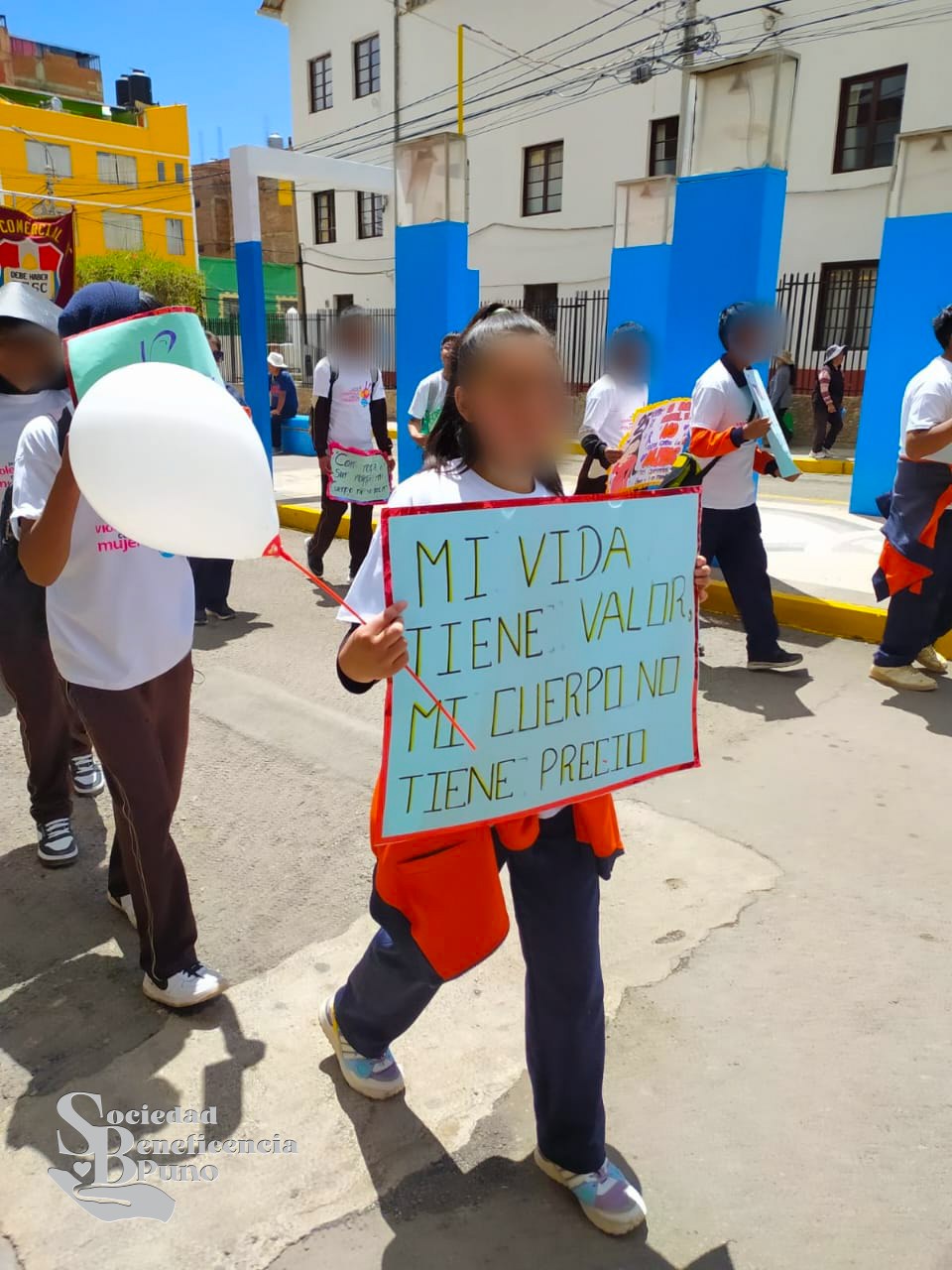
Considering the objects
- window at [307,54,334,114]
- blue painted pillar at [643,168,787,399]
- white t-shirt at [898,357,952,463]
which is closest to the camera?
white t-shirt at [898,357,952,463]

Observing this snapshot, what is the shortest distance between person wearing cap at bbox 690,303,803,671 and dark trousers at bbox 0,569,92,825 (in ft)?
10.2

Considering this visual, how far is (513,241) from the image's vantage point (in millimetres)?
23094

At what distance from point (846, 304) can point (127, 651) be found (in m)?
18.3

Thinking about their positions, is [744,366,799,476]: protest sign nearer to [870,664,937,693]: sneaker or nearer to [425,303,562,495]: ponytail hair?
[870,664,937,693]: sneaker

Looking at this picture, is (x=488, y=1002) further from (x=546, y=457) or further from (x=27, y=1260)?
(x=546, y=457)

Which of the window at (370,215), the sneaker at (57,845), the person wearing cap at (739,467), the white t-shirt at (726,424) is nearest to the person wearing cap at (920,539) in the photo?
the person wearing cap at (739,467)

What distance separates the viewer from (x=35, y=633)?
10.3ft

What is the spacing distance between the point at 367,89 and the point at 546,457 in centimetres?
2787

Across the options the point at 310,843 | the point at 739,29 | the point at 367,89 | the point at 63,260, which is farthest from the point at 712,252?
the point at 367,89

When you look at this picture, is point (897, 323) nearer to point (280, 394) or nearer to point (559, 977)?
point (559, 977)

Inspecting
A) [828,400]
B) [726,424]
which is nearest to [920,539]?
[726,424]

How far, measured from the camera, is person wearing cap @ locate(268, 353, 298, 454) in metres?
14.3

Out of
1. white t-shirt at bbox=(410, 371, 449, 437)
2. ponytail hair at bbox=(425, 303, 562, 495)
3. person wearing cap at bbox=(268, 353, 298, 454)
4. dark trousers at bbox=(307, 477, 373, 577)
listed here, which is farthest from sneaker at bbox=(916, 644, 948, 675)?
person wearing cap at bbox=(268, 353, 298, 454)

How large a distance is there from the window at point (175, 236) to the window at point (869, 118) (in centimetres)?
3408
